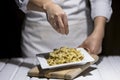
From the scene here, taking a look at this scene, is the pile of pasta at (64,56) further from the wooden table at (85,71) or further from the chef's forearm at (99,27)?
the chef's forearm at (99,27)

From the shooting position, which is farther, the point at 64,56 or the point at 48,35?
the point at 48,35

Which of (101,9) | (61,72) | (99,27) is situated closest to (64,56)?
(61,72)

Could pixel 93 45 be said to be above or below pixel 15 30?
above

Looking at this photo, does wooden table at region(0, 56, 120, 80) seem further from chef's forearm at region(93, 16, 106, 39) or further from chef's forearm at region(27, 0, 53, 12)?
chef's forearm at region(27, 0, 53, 12)

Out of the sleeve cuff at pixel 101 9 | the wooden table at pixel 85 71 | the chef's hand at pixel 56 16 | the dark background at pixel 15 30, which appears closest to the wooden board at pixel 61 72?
the wooden table at pixel 85 71

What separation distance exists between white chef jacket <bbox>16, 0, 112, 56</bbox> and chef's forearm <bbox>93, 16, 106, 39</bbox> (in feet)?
0.16

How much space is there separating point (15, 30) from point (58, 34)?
1013 millimetres

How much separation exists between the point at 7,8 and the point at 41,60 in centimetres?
150

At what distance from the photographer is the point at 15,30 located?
2.68m

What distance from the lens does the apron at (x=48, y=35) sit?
1764 millimetres

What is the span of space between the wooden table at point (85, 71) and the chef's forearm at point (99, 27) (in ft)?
0.48

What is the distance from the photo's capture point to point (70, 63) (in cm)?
119

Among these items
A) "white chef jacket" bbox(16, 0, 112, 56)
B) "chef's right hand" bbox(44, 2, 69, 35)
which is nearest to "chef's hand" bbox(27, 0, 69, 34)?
"chef's right hand" bbox(44, 2, 69, 35)

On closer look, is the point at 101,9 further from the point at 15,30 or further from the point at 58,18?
the point at 15,30
